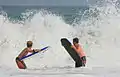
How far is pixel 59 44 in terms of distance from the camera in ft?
24.1

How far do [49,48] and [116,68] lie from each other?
70.4 inches

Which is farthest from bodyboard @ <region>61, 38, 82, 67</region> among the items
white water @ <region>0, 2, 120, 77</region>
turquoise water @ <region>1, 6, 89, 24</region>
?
turquoise water @ <region>1, 6, 89, 24</region>

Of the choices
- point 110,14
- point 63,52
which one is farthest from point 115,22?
point 63,52

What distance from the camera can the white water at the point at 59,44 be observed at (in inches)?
228

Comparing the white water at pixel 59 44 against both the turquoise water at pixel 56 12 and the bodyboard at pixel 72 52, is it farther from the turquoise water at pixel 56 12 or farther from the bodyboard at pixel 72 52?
the turquoise water at pixel 56 12

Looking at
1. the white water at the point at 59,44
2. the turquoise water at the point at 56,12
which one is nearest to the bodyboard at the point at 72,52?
the white water at the point at 59,44

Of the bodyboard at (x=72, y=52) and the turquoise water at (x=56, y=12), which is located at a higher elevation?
the turquoise water at (x=56, y=12)

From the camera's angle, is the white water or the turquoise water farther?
the turquoise water

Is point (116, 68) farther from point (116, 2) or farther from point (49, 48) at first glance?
point (116, 2)

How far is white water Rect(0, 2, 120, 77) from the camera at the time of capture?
580 centimetres

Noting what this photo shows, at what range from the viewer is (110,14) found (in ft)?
27.0

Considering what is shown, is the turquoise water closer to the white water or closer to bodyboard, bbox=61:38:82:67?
the white water

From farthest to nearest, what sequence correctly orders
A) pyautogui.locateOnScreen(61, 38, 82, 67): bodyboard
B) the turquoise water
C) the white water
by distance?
the turquoise water, pyautogui.locateOnScreen(61, 38, 82, 67): bodyboard, the white water

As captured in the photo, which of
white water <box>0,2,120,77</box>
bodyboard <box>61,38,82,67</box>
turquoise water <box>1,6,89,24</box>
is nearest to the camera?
white water <box>0,2,120,77</box>
